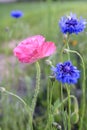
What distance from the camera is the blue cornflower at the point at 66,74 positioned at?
3.79 ft

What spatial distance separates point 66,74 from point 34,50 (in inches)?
4.3

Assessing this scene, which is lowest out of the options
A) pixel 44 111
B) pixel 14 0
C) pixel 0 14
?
pixel 44 111

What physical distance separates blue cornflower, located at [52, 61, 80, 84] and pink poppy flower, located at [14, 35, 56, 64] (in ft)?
0.17

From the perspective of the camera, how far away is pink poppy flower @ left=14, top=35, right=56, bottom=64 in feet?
3.88

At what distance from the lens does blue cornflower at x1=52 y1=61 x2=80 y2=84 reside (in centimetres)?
116

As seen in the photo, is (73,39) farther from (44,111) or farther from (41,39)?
(41,39)

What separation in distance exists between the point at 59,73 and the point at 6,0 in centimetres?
968

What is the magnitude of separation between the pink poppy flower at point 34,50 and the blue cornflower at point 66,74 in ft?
0.17

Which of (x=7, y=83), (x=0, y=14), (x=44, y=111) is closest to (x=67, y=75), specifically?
(x=44, y=111)

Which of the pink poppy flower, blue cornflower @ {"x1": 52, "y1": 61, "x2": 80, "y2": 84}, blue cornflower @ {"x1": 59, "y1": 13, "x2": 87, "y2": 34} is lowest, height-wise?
blue cornflower @ {"x1": 52, "y1": 61, "x2": 80, "y2": 84}

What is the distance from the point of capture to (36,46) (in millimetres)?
1200

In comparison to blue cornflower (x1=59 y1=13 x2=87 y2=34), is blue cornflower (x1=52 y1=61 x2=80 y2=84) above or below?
below

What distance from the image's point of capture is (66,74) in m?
1.16

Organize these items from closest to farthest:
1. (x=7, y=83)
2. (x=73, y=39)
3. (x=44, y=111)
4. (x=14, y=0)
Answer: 1. (x=44, y=111)
2. (x=7, y=83)
3. (x=73, y=39)
4. (x=14, y=0)
